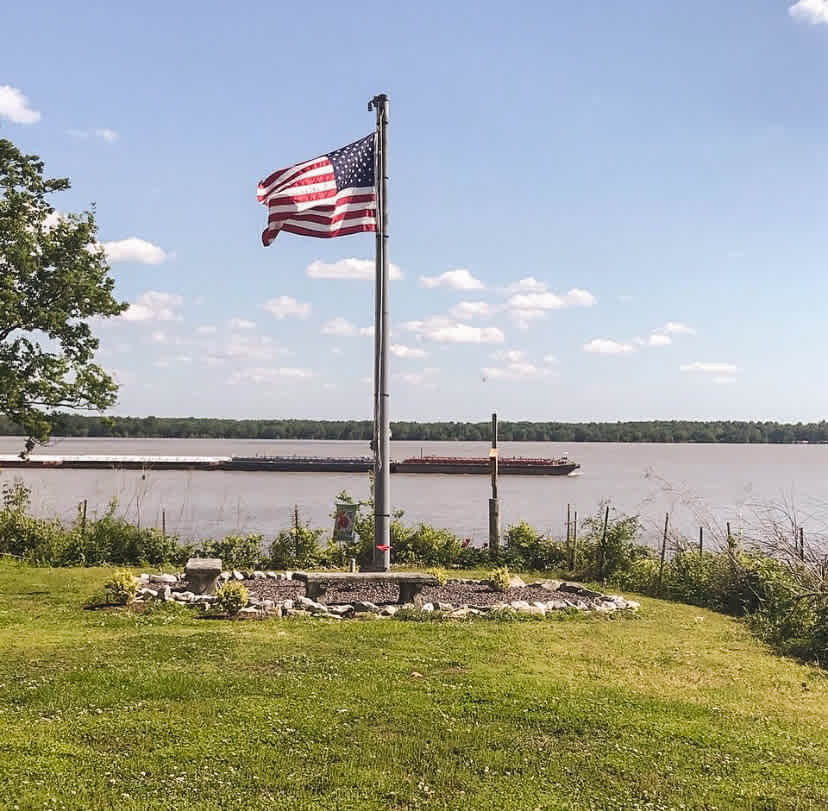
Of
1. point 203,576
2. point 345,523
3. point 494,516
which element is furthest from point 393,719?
point 494,516

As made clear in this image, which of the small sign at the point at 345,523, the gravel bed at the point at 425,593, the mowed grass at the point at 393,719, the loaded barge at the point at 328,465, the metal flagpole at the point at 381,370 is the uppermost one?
the metal flagpole at the point at 381,370

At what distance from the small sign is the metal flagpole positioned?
2862 millimetres

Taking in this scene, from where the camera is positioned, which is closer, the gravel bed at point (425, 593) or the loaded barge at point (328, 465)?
the gravel bed at point (425, 593)

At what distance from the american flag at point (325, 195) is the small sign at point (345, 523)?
533 cm

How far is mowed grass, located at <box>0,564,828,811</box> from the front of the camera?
18.1ft

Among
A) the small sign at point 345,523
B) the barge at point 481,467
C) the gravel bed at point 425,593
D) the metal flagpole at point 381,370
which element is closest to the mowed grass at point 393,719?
the gravel bed at point 425,593

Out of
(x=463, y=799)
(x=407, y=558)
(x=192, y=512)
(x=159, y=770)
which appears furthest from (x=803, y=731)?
(x=192, y=512)

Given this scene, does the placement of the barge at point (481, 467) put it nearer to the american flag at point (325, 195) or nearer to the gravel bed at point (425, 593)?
the gravel bed at point (425, 593)

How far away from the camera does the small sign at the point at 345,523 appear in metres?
15.5

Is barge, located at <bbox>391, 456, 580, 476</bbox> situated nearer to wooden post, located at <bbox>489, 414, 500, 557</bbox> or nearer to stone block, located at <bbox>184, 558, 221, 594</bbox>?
wooden post, located at <bbox>489, 414, 500, 557</bbox>

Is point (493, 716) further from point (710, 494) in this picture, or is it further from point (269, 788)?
point (710, 494)

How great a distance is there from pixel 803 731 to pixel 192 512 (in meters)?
26.8

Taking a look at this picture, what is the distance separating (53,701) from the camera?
22.8ft

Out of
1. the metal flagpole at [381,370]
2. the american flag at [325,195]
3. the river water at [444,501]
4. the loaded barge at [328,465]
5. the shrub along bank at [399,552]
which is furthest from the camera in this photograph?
the loaded barge at [328,465]
